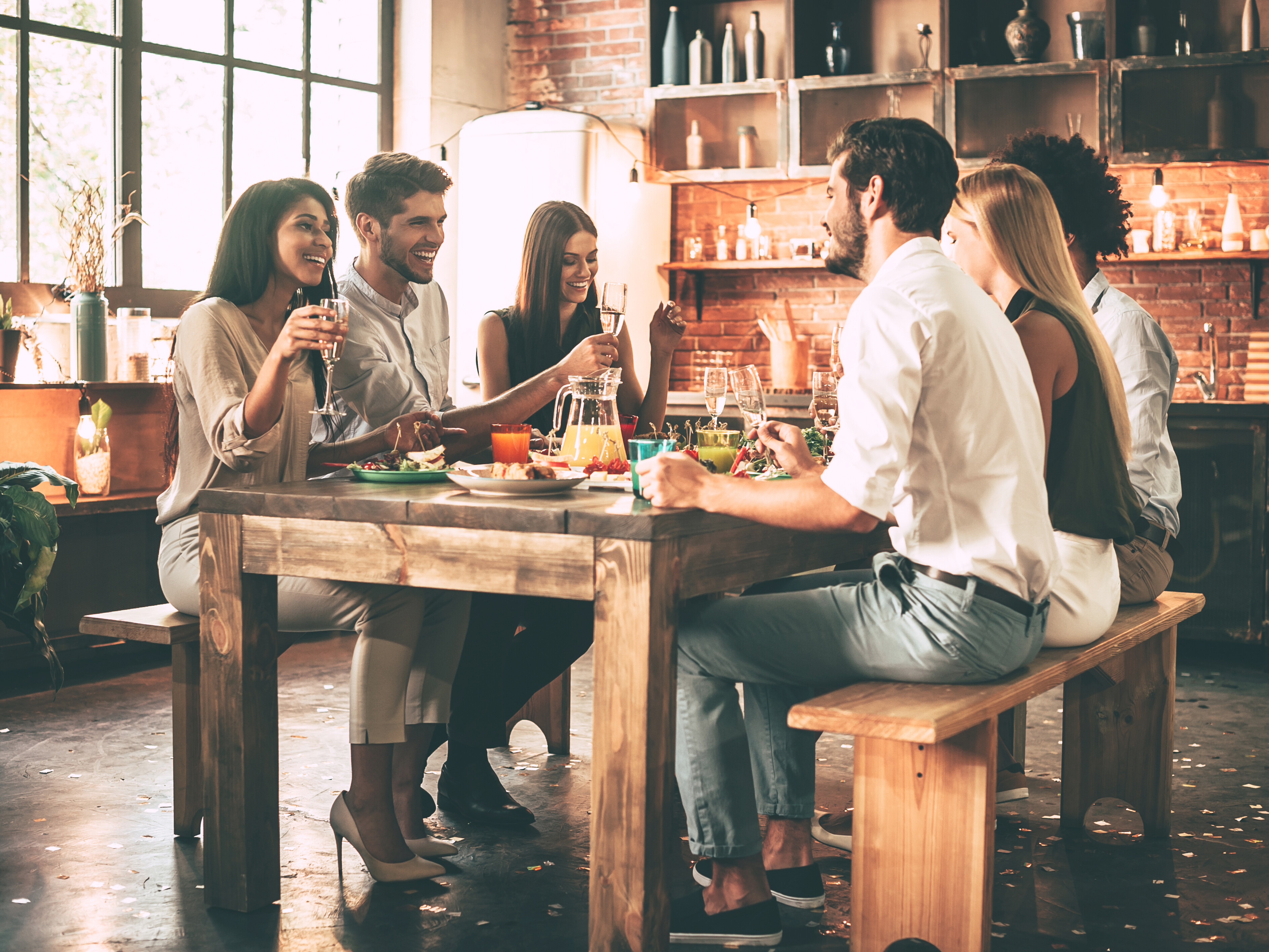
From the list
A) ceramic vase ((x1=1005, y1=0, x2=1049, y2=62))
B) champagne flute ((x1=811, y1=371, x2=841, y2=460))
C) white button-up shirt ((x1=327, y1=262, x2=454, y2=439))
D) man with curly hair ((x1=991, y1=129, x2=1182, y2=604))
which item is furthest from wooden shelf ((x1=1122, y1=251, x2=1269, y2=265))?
white button-up shirt ((x1=327, y1=262, x2=454, y2=439))

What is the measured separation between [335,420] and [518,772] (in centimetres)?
100

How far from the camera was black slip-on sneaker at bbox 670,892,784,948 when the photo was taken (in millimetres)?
2330

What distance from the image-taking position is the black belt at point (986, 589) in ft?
6.91

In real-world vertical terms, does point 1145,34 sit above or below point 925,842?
above

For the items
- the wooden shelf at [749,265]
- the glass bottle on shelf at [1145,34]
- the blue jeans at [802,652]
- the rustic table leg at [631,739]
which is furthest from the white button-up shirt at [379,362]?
the glass bottle on shelf at [1145,34]

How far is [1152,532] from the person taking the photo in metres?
2.98

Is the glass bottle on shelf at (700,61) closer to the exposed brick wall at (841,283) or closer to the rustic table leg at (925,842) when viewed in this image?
the exposed brick wall at (841,283)

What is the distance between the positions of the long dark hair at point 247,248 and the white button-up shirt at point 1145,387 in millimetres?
1823

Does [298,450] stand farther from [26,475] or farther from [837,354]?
[837,354]

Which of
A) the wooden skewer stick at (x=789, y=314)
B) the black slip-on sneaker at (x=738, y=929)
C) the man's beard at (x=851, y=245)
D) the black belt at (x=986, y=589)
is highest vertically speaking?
the wooden skewer stick at (x=789, y=314)

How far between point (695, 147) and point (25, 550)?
3.92m

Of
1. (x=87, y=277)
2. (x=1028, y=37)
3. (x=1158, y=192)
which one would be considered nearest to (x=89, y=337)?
(x=87, y=277)

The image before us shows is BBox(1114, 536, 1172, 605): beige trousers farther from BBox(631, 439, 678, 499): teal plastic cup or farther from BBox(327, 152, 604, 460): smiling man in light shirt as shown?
BBox(327, 152, 604, 460): smiling man in light shirt

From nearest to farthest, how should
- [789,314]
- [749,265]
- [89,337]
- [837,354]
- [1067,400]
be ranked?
[1067,400]
[89,337]
[837,354]
[749,265]
[789,314]
